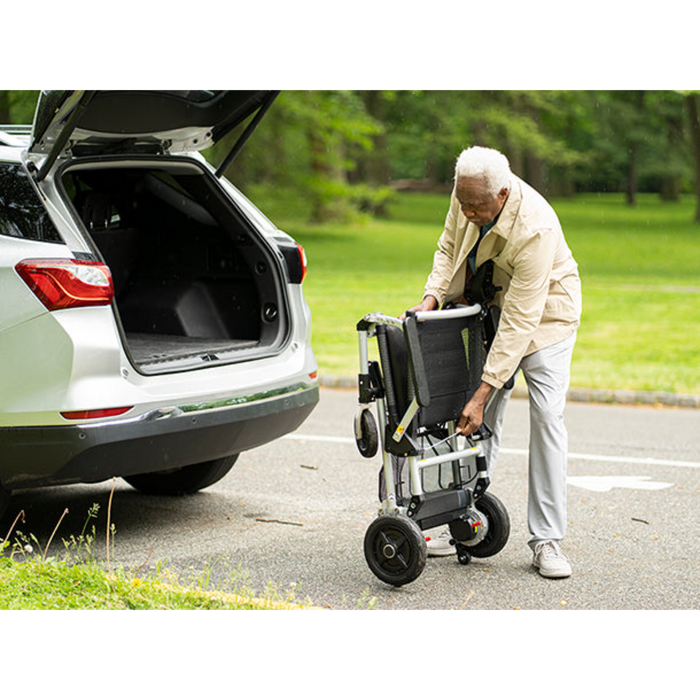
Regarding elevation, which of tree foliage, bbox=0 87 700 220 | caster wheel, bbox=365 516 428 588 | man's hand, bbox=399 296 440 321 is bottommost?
tree foliage, bbox=0 87 700 220

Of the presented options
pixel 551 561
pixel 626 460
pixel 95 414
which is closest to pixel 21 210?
pixel 95 414

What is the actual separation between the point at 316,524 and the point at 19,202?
7.10 ft

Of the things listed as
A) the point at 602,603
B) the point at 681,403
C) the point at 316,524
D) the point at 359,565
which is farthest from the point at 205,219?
the point at 681,403

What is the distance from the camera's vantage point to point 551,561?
4.65 metres

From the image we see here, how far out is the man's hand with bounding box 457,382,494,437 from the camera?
4461 mm

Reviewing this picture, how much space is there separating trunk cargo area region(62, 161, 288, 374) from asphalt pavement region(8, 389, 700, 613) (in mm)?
911

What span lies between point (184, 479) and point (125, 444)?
1.47 m

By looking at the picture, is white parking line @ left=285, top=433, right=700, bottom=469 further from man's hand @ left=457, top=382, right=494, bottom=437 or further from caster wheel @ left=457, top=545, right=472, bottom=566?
man's hand @ left=457, top=382, right=494, bottom=437

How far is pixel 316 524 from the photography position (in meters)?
5.54

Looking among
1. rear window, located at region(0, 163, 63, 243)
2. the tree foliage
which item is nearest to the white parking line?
rear window, located at region(0, 163, 63, 243)

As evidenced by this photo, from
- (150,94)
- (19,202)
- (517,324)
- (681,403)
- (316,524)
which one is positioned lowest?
(681,403)

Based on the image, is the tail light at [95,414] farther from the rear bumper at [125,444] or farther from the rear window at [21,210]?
the rear window at [21,210]
